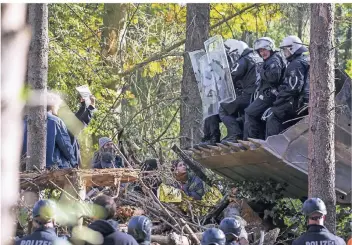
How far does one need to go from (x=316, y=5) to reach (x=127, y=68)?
8832 millimetres

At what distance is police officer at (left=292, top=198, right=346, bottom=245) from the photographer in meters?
7.70

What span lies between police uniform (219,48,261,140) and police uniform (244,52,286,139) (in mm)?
413

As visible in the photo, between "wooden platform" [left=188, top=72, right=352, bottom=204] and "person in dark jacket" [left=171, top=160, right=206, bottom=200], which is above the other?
"wooden platform" [left=188, top=72, right=352, bottom=204]

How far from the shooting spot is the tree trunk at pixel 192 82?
1655cm

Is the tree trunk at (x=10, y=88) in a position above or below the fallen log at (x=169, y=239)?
above

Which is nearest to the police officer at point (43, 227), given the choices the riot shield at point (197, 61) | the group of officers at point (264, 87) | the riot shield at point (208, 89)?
the group of officers at point (264, 87)

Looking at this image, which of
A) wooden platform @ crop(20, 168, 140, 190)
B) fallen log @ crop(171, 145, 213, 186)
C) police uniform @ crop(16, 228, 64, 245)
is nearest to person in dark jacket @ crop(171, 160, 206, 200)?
fallen log @ crop(171, 145, 213, 186)

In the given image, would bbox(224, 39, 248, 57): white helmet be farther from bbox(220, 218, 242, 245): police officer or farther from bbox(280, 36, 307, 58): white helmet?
bbox(220, 218, 242, 245): police officer

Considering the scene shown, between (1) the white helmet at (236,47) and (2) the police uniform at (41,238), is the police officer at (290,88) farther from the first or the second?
(2) the police uniform at (41,238)

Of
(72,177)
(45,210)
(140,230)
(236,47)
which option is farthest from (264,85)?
(45,210)

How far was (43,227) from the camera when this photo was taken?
758 centimetres

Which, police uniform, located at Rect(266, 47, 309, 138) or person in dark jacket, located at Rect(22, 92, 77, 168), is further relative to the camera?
police uniform, located at Rect(266, 47, 309, 138)

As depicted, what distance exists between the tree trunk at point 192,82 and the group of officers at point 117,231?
8.43 meters

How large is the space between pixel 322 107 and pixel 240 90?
3103 mm
